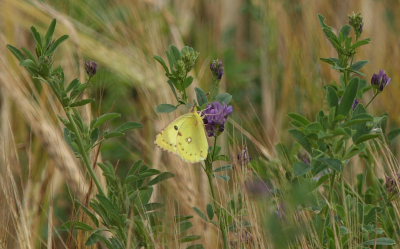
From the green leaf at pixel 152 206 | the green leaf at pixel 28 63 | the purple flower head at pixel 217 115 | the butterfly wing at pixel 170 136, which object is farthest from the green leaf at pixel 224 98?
the green leaf at pixel 28 63

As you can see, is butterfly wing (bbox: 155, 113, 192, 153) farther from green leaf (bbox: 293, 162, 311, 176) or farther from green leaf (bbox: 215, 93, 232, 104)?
green leaf (bbox: 293, 162, 311, 176)

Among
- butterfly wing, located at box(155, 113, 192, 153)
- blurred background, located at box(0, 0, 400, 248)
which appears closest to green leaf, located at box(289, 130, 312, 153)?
butterfly wing, located at box(155, 113, 192, 153)

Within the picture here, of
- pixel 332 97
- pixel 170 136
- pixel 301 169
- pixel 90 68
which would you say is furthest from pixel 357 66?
pixel 90 68

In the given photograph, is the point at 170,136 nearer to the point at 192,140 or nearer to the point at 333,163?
the point at 192,140

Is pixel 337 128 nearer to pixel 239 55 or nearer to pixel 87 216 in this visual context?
pixel 87 216

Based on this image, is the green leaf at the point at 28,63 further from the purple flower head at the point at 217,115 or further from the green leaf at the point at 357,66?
the green leaf at the point at 357,66

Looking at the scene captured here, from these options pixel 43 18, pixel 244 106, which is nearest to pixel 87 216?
pixel 43 18
